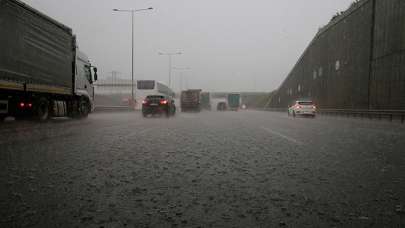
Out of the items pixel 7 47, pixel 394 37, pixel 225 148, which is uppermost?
pixel 394 37

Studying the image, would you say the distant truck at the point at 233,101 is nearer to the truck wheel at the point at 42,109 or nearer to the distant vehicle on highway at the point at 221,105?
the distant vehicle on highway at the point at 221,105

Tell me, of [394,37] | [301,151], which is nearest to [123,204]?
[301,151]

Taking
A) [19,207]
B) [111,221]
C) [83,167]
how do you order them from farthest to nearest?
1. [83,167]
2. [19,207]
3. [111,221]

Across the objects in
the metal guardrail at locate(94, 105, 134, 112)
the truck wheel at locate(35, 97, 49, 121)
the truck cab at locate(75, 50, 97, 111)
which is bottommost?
the metal guardrail at locate(94, 105, 134, 112)

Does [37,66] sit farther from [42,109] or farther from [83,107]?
[83,107]

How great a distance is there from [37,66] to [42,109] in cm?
245

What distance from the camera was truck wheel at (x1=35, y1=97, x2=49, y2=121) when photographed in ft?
52.7

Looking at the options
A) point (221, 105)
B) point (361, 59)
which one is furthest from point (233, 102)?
point (361, 59)

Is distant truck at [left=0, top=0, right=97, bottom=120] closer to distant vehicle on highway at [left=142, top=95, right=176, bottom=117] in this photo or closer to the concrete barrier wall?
distant vehicle on highway at [left=142, top=95, right=176, bottom=117]

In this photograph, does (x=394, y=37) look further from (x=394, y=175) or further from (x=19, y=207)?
(x=19, y=207)

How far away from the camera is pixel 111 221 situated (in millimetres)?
2549

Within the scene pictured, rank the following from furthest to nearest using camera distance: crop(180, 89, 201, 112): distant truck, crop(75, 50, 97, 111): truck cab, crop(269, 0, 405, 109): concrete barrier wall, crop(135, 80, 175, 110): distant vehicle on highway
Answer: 1. crop(180, 89, 201, 112): distant truck
2. crop(135, 80, 175, 110): distant vehicle on highway
3. crop(269, 0, 405, 109): concrete barrier wall
4. crop(75, 50, 97, 111): truck cab

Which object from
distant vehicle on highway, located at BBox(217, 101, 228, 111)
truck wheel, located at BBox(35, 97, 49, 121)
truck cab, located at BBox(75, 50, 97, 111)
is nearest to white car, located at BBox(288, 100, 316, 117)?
truck cab, located at BBox(75, 50, 97, 111)

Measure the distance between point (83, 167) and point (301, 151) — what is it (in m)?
3.96
